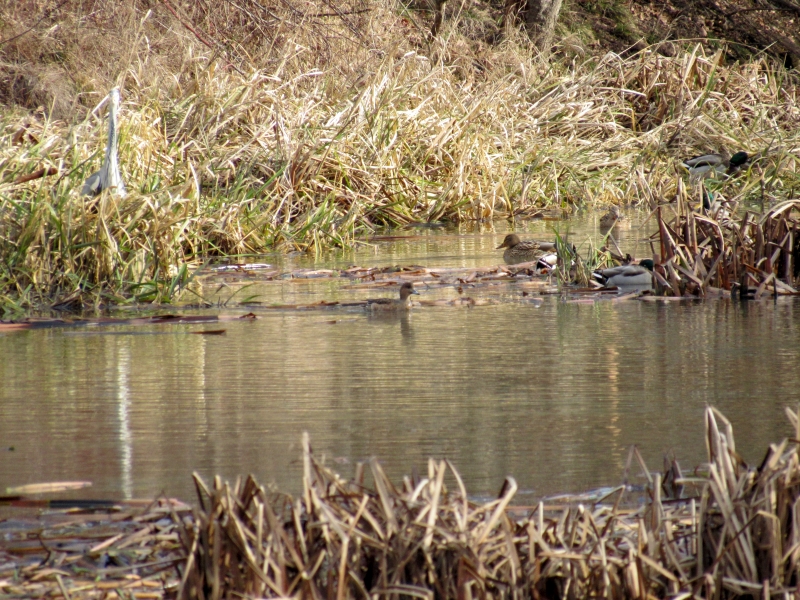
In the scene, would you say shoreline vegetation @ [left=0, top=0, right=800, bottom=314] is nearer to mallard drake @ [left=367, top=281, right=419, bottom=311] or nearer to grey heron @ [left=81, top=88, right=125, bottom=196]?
grey heron @ [left=81, top=88, right=125, bottom=196]

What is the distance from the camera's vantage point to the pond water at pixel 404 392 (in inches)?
104

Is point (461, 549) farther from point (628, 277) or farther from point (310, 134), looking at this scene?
point (310, 134)

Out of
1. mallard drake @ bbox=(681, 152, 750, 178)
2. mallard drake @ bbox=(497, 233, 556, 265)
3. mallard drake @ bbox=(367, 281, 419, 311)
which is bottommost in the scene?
mallard drake @ bbox=(367, 281, 419, 311)

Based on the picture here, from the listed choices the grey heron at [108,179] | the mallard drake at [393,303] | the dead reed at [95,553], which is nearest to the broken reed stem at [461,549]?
the dead reed at [95,553]

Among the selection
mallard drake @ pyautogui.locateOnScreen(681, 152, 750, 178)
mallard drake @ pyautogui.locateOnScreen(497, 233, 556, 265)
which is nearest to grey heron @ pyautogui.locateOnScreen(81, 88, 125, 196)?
mallard drake @ pyautogui.locateOnScreen(497, 233, 556, 265)

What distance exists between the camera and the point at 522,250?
23.8ft

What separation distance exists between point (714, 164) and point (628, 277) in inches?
259

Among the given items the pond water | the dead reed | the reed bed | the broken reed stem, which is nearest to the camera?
the broken reed stem

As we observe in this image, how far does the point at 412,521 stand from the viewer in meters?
1.76

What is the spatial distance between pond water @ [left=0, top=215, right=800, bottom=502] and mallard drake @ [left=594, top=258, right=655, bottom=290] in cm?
37

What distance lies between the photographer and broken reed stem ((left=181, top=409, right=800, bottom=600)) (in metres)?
1.75

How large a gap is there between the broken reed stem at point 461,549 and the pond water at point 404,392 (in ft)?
1.64

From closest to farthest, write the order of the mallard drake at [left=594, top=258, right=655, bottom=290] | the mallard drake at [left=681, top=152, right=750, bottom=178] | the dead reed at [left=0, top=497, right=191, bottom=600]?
the dead reed at [left=0, top=497, right=191, bottom=600], the mallard drake at [left=594, top=258, right=655, bottom=290], the mallard drake at [left=681, top=152, right=750, bottom=178]

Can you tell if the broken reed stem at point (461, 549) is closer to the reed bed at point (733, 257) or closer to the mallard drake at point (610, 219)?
the reed bed at point (733, 257)
